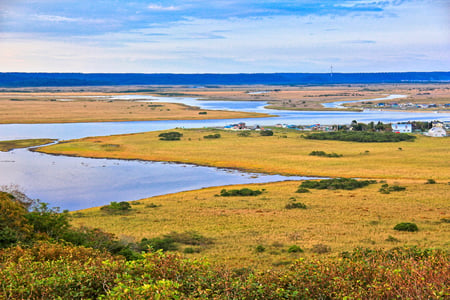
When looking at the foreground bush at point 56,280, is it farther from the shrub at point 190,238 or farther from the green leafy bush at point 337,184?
the green leafy bush at point 337,184

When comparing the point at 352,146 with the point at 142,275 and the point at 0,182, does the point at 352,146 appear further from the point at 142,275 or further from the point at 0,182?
the point at 142,275

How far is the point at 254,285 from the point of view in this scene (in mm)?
9938

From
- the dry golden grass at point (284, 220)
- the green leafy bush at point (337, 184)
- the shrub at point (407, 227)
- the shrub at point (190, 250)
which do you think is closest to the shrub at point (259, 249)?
the dry golden grass at point (284, 220)

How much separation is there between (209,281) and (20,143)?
2313 inches

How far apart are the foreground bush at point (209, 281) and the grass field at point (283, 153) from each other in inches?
1346

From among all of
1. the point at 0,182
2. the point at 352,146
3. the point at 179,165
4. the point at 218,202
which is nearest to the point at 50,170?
the point at 0,182

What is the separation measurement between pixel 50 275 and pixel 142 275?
2.04 m

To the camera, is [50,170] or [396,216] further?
[50,170]

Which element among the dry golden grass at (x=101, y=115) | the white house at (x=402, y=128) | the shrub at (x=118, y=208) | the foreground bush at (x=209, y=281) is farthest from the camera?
the dry golden grass at (x=101, y=115)

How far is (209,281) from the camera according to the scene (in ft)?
34.3

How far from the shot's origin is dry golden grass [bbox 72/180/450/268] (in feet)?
68.5

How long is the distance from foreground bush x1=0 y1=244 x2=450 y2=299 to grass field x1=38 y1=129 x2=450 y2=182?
34.2 metres

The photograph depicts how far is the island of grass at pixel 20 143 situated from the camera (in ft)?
198

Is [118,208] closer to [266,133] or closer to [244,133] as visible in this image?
[266,133]
